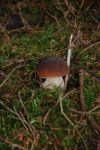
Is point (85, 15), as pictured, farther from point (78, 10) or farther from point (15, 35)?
point (15, 35)

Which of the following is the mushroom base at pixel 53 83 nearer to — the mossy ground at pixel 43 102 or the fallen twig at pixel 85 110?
the mossy ground at pixel 43 102

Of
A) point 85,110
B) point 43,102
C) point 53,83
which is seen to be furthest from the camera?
point 53,83

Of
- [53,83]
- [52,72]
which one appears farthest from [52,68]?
[53,83]

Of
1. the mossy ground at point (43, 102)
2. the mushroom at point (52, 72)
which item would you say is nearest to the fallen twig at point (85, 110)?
the mossy ground at point (43, 102)

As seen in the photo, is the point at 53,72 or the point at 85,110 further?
the point at 53,72

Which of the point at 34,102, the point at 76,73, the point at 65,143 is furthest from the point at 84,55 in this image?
the point at 65,143

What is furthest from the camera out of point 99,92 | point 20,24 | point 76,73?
point 20,24

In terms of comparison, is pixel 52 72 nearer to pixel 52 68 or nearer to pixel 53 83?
pixel 52 68

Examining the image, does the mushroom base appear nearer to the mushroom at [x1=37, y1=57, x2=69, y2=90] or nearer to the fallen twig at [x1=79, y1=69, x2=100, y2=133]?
the mushroom at [x1=37, y1=57, x2=69, y2=90]

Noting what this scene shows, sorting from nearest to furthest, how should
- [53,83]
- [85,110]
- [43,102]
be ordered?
1. [85,110]
2. [43,102]
3. [53,83]
